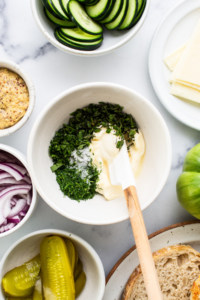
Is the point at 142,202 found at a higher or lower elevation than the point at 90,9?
lower

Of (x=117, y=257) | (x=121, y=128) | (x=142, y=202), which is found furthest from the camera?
(x=117, y=257)

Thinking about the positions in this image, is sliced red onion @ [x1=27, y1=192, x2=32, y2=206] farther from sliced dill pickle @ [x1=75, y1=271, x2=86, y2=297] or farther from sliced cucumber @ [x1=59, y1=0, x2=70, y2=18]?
sliced cucumber @ [x1=59, y1=0, x2=70, y2=18]

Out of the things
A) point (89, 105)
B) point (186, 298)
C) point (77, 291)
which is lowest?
point (186, 298)

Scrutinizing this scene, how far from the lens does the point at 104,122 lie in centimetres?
161

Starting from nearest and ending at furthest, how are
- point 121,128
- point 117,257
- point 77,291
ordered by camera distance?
point 121,128, point 77,291, point 117,257

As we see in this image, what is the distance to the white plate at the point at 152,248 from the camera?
1.78m

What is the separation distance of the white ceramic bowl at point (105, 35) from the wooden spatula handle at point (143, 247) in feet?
1.85

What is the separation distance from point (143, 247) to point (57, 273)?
377 millimetres

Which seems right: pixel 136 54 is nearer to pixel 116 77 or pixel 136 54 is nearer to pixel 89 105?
pixel 116 77

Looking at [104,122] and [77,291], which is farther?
[77,291]

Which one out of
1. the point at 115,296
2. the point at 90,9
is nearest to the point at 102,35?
the point at 90,9

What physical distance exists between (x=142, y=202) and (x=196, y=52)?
710 millimetres

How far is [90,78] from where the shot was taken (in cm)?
181

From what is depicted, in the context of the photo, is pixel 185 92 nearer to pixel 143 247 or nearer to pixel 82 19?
pixel 82 19
